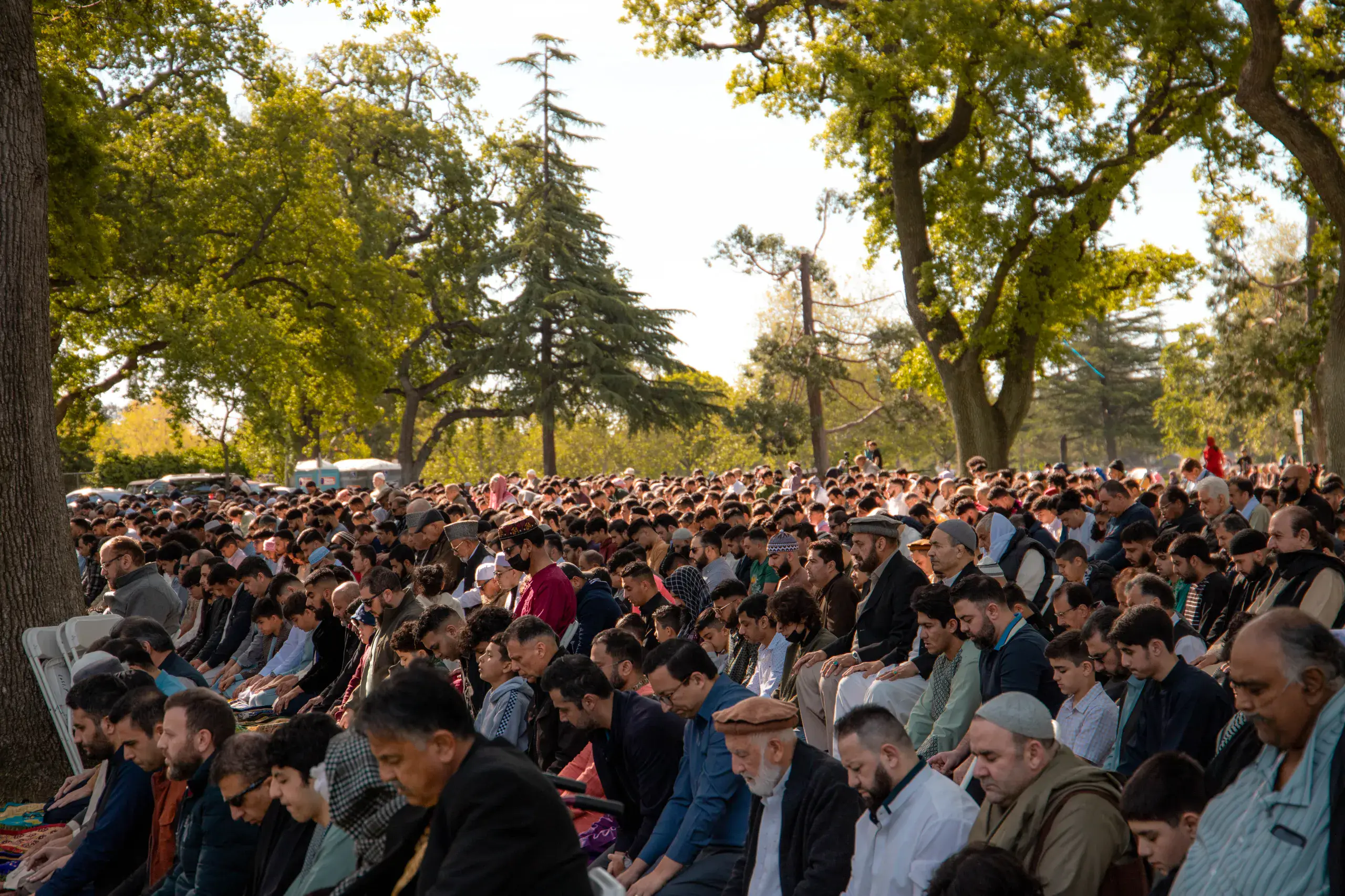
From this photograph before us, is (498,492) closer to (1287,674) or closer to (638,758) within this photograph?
(638,758)

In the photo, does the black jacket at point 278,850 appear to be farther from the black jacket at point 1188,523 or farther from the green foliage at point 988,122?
the green foliage at point 988,122

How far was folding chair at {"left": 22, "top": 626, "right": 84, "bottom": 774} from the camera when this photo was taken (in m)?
8.91

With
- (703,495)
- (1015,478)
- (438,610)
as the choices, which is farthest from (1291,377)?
(438,610)

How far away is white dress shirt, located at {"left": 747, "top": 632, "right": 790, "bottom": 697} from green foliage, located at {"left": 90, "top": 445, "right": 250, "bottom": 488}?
42944 millimetres

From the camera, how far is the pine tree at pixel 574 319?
129 feet

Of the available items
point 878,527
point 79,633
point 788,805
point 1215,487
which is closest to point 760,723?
point 788,805

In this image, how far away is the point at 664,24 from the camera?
22594mm

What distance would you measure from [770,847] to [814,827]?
0.27 meters

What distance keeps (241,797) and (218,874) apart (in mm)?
374

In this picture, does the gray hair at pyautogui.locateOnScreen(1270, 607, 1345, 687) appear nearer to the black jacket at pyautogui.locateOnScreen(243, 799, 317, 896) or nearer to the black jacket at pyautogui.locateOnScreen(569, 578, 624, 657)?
the black jacket at pyautogui.locateOnScreen(243, 799, 317, 896)

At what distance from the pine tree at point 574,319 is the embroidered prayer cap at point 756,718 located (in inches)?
1341

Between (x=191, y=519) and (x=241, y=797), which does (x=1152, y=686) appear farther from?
(x=191, y=519)

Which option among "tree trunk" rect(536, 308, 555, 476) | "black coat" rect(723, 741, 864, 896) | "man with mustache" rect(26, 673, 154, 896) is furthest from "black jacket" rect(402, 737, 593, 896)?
"tree trunk" rect(536, 308, 555, 476)

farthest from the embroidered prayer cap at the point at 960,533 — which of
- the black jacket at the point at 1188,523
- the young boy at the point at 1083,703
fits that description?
the black jacket at the point at 1188,523
